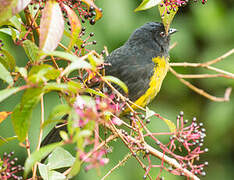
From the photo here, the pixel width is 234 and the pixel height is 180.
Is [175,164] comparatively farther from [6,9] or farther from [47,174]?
[6,9]

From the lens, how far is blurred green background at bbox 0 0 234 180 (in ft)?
12.3

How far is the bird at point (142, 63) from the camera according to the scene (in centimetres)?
296

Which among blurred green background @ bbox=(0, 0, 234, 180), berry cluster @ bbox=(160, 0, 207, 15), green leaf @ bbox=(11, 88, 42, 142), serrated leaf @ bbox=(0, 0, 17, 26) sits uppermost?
serrated leaf @ bbox=(0, 0, 17, 26)

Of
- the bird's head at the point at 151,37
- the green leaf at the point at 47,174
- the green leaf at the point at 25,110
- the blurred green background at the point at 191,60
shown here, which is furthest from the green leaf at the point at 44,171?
the blurred green background at the point at 191,60

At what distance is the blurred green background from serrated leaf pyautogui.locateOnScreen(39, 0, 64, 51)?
2.58m

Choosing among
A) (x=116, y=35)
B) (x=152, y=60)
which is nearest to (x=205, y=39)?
(x=116, y=35)

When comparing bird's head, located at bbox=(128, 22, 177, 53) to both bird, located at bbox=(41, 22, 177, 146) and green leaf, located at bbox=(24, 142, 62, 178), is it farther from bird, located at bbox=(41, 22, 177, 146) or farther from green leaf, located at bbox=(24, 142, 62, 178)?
green leaf, located at bbox=(24, 142, 62, 178)

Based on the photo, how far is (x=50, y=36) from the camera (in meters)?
1.00

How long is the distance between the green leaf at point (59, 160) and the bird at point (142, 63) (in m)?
1.41

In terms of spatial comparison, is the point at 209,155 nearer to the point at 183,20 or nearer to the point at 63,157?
the point at 183,20

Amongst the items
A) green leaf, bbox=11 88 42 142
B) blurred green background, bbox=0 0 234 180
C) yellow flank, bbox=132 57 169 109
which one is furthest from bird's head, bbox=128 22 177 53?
green leaf, bbox=11 88 42 142

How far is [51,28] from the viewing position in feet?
3.34

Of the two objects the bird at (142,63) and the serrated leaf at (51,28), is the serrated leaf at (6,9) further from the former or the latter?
the bird at (142,63)

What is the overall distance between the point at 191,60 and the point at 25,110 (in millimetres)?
3726
